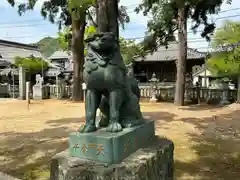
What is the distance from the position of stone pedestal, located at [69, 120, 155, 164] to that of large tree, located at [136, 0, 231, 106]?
28.8 ft

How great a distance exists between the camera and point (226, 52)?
839 cm

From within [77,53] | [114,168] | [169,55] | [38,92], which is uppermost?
[169,55]

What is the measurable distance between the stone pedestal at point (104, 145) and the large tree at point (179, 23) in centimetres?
878

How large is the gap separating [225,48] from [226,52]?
18.3 inches

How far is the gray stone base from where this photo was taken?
203 centimetres

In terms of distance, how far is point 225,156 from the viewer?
4348 millimetres

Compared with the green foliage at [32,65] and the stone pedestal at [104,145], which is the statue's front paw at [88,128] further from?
the green foliage at [32,65]

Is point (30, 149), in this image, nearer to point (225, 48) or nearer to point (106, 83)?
point (106, 83)

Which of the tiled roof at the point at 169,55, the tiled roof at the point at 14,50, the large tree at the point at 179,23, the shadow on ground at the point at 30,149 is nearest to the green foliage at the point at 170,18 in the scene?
the large tree at the point at 179,23

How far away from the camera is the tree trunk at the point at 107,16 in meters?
4.63

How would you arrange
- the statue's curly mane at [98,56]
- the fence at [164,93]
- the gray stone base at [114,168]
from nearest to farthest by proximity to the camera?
the gray stone base at [114,168], the statue's curly mane at [98,56], the fence at [164,93]

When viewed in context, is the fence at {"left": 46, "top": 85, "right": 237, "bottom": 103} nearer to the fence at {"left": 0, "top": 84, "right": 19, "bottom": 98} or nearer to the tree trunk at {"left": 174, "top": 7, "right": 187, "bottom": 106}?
the tree trunk at {"left": 174, "top": 7, "right": 187, "bottom": 106}

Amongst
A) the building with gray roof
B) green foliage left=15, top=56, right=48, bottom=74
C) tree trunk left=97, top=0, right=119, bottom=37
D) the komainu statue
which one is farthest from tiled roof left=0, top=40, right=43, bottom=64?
the komainu statue

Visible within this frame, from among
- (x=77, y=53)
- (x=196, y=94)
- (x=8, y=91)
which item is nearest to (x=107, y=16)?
(x=77, y=53)
